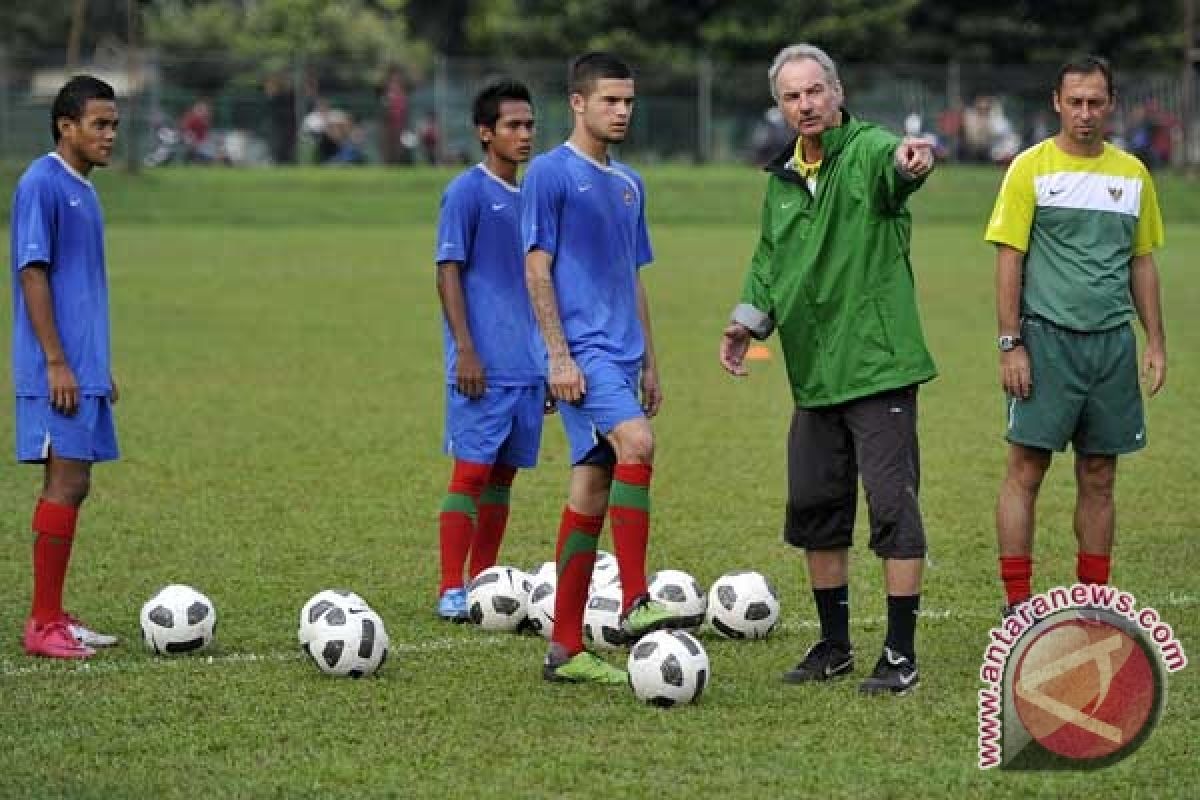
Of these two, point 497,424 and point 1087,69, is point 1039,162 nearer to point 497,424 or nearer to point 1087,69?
point 1087,69

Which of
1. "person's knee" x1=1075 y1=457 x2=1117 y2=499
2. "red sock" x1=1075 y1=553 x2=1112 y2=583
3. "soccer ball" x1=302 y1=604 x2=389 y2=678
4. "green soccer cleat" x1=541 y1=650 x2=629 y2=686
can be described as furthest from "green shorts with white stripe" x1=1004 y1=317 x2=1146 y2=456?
"soccer ball" x1=302 y1=604 x2=389 y2=678

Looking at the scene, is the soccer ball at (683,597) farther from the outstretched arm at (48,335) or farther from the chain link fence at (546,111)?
the chain link fence at (546,111)

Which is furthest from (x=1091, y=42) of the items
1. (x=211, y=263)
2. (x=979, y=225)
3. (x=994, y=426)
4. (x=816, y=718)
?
(x=816, y=718)

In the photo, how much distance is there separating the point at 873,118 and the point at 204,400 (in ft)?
106

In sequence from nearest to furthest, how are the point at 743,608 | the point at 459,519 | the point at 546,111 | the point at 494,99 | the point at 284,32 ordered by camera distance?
the point at 743,608 → the point at 494,99 → the point at 459,519 → the point at 546,111 → the point at 284,32

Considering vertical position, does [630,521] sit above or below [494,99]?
below

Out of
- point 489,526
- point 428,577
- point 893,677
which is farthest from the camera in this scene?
point 428,577

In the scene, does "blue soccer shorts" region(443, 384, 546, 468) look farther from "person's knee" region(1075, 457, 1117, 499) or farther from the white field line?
"person's knee" region(1075, 457, 1117, 499)

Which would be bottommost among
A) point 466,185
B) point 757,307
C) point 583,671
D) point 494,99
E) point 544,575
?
point 583,671

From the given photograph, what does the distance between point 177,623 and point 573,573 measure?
1.52m

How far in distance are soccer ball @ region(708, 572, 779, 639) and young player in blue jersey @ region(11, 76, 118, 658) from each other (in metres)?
2.32

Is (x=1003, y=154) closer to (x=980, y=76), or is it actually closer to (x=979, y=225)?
(x=980, y=76)

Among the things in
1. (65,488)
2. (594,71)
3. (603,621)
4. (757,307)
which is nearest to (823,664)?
(603,621)

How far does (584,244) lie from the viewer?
7781 millimetres
